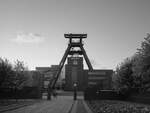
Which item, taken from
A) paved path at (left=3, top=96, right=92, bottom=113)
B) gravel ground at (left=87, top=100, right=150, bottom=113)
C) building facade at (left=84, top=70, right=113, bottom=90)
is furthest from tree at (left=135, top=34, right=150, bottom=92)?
building facade at (left=84, top=70, right=113, bottom=90)

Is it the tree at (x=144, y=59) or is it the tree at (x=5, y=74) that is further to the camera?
the tree at (x=5, y=74)

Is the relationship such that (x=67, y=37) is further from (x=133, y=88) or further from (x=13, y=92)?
(x=133, y=88)

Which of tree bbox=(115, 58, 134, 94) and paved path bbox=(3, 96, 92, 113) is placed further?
tree bbox=(115, 58, 134, 94)

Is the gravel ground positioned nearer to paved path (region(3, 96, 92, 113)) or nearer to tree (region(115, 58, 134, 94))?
paved path (region(3, 96, 92, 113))

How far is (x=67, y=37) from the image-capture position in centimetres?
9875

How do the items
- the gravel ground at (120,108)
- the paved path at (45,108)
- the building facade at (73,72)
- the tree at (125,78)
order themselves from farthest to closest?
the building facade at (73,72)
the tree at (125,78)
the paved path at (45,108)
the gravel ground at (120,108)

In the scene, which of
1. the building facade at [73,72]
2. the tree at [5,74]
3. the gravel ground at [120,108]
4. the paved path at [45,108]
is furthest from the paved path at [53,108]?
the building facade at [73,72]

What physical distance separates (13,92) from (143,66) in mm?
40135

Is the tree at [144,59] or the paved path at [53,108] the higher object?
the tree at [144,59]

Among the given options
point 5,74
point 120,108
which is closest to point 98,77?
point 5,74

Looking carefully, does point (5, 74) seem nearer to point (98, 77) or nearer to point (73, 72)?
point (73, 72)

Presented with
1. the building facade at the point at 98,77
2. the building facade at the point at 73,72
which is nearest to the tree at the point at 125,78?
the building facade at the point at 73,72

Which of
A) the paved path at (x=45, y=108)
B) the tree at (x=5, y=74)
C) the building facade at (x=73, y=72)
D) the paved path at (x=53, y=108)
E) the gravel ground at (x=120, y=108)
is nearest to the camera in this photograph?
the gravel ground at (x=120, y=108)

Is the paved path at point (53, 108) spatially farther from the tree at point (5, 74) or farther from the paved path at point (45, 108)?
the tree at point (5, 74)
